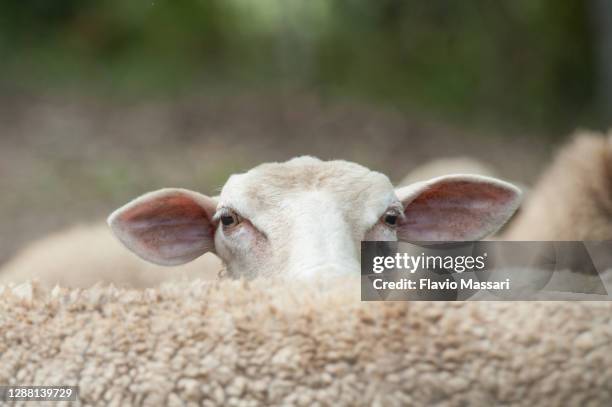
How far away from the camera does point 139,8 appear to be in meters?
10.1

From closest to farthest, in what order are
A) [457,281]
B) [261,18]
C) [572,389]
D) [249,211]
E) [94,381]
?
1. [572,389]
2. [94,381]
3. [457,281]
4. [249,211]
5. [261,18]

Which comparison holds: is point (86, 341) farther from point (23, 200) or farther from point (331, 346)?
point (23, 200)

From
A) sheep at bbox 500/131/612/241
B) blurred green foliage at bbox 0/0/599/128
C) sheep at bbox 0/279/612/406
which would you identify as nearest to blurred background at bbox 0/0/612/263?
blurred green foliage at bbox 0/0/599/128

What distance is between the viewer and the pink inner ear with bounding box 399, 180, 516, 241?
297 cm

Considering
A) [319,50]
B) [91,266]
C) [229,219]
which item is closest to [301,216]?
[229,219]

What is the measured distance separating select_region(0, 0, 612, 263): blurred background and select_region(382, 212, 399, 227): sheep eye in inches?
195

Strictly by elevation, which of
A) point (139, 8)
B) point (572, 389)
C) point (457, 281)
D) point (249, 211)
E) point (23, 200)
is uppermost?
point (139, 8)

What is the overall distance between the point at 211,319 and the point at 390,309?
1.09ft

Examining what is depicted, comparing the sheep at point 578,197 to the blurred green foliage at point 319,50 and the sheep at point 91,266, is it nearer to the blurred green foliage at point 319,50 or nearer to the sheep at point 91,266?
the sheep at point 91,266

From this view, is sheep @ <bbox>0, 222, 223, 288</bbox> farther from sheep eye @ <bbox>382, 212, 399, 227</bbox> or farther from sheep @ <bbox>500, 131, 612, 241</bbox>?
sheep @ <bbox>500, 131, 612, 241</bbox>

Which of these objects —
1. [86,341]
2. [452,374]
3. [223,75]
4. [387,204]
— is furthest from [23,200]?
[452,374]

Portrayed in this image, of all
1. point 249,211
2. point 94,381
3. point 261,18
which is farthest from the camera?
point 261,18

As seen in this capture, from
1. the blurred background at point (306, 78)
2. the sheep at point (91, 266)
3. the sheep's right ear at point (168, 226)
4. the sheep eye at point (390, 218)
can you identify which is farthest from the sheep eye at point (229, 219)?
the blurred background at point (306, 78)

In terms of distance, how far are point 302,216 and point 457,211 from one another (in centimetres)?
70
